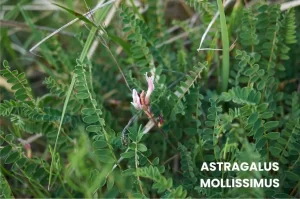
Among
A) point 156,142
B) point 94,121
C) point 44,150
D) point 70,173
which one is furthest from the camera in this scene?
point 44,150

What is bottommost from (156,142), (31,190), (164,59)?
(31,190)

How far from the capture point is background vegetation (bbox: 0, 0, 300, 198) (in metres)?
1.36

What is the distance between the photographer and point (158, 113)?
1.56 m

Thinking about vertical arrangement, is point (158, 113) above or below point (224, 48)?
below

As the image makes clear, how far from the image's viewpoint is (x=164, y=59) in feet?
5.78

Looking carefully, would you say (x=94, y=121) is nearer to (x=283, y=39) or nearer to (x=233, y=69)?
(x=233, y=69)

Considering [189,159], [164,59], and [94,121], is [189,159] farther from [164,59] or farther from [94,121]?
[164,59]

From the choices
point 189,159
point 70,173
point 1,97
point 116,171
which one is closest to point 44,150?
point 1,97

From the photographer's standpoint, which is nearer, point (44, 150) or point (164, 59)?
point (164, 59)

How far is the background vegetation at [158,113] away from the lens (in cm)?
136

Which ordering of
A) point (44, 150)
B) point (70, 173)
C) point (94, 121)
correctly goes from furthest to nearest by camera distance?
point (44, 150)
point (70, 173)
point (94, 121)

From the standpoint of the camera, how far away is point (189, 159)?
1434 mm

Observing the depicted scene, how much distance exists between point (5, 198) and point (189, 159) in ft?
1.70

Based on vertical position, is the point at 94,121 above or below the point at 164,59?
below
